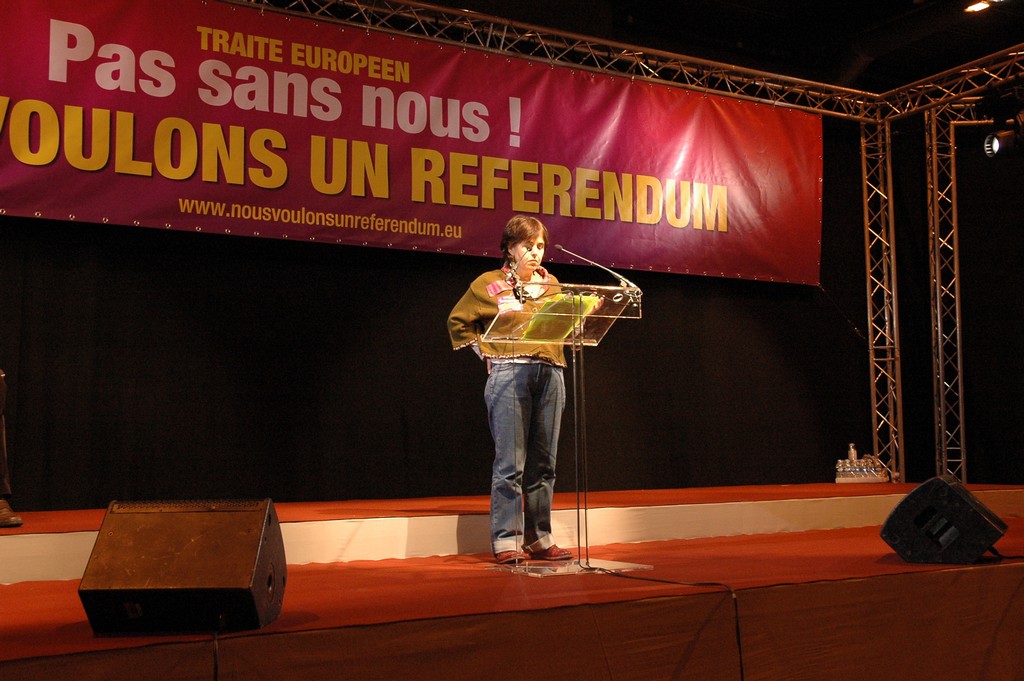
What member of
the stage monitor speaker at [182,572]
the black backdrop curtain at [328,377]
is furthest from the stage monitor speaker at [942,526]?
the black backdrop curtain at [328,377]

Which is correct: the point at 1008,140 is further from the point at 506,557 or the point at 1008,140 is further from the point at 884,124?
the point at 506,557

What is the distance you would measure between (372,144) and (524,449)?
2.59 meters

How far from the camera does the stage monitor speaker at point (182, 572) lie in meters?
2.27

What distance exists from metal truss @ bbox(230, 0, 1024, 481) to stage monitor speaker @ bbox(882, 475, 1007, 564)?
3727 mm

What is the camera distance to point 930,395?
7863mm

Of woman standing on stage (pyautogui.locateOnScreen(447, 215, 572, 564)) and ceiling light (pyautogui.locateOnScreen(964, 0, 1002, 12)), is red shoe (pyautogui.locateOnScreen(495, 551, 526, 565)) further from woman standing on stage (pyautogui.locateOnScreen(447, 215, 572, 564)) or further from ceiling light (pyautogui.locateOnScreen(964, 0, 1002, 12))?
ceiling light (pyautogui.locateOnScreen(964, 0, 1002, 12))

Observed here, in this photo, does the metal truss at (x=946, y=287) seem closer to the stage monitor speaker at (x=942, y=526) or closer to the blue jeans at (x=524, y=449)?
the stage monitor speaker at (x=942, y=526)

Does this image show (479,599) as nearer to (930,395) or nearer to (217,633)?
(217,633)

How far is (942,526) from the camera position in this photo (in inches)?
142

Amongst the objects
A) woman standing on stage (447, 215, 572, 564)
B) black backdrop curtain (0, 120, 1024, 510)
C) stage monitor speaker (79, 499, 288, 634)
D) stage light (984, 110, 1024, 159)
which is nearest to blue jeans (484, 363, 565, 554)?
woman standing on stage (447, 215, 572, 564)

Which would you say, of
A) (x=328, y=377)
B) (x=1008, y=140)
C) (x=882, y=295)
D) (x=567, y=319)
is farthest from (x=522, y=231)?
(x=882, y=295)

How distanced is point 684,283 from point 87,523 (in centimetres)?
433

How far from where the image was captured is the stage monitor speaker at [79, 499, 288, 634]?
227 cm

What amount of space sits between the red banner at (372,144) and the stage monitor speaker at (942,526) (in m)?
3.03
